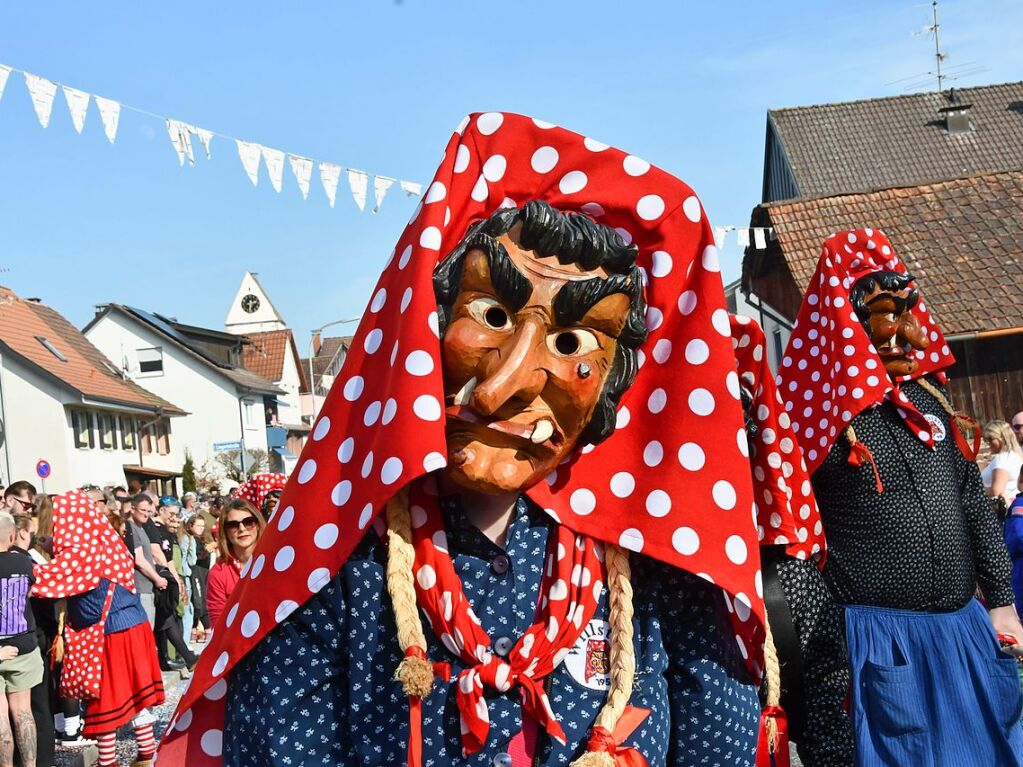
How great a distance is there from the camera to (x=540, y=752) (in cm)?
195

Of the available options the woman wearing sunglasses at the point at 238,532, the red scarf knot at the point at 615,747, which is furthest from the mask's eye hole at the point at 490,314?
the woman wearing sunglasses at the point at 238,532

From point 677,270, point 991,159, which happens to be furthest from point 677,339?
point 991,159

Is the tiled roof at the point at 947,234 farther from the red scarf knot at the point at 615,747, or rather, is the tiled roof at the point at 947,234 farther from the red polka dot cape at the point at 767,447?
the red scarf knot at the point at 615,747

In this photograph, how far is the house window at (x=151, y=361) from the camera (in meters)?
48.2

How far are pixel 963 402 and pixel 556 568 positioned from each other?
17.7 metres

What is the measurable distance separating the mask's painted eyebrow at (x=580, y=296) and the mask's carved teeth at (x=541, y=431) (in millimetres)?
184

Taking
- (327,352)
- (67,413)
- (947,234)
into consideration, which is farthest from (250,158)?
(327,352)

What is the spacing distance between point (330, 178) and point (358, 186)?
29 centimetres

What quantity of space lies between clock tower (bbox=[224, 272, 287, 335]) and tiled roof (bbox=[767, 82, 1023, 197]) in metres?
51.6

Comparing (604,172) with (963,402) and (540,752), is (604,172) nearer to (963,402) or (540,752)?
(540,752)

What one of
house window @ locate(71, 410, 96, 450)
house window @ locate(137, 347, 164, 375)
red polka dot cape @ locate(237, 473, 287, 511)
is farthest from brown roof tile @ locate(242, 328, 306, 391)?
red polka dot cape @ locate(237, 473, 287, 511)

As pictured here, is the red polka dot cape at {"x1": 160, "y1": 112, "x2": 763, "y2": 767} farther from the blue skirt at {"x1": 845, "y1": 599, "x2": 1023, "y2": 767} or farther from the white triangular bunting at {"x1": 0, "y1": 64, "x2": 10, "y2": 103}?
the white triangular bunting at {"x1": 0, "y1": 64, "x2": 10, "y2": 103}

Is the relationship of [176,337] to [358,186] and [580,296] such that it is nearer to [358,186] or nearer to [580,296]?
[358,186]

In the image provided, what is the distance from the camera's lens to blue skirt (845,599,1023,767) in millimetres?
3471
